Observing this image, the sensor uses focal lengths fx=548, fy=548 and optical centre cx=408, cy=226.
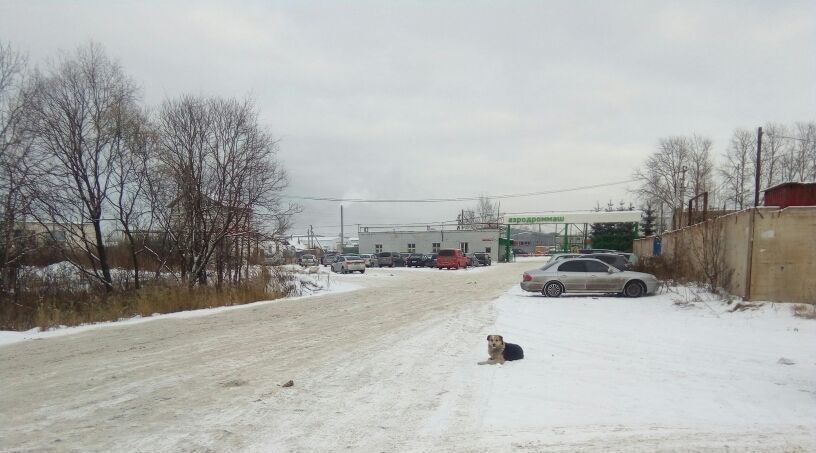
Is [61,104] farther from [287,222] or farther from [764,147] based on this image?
[764,147]

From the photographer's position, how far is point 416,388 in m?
6.92

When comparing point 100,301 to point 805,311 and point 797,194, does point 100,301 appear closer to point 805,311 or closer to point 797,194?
point 805,311

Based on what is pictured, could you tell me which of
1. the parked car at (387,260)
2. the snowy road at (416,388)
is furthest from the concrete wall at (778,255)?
the parked car at (387,260)

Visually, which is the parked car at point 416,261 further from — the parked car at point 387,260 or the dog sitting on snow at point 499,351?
the dog sitting on snow at point 499,351

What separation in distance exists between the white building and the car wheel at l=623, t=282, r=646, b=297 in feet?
191

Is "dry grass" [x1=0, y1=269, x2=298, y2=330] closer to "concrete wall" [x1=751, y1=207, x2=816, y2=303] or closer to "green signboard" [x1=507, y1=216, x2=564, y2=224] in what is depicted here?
"concrete wall" [x1=751, y1=207, x2=816, y2=303]

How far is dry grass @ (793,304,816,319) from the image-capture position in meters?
11.6

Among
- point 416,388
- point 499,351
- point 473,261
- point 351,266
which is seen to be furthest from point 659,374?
point 473,261

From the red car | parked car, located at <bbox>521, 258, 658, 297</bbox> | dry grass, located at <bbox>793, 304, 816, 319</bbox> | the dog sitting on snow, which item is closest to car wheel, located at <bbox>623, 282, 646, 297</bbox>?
parked car, located at <bbox>521, 258, 658, 297</bbox>

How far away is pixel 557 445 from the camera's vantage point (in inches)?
191

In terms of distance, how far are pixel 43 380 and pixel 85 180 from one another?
47.1ft

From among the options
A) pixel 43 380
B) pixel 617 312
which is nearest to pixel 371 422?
pixel 43 380

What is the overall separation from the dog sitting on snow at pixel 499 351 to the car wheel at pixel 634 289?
1171cm

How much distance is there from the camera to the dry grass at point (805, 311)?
38.1ft
